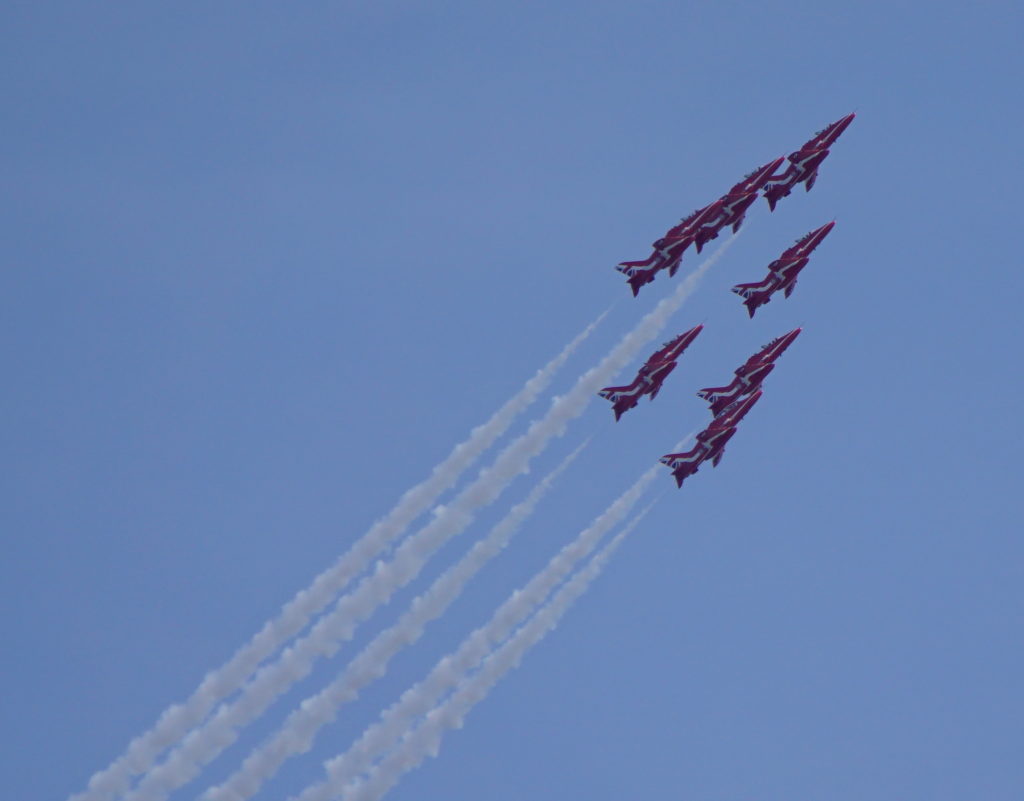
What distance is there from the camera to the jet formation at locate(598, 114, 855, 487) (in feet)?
380

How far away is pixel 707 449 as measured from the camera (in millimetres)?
116188

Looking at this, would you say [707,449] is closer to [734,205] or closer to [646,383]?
[646,383]

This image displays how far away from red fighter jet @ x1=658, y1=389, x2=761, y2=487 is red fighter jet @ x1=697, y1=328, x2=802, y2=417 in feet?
4.85

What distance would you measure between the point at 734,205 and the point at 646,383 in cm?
1014

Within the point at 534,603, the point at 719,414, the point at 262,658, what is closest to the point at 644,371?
the point at 719,414

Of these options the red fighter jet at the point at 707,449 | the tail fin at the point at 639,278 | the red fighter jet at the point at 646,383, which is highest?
the tail fin at the point at 639,278

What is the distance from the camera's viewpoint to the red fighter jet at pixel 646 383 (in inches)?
4542

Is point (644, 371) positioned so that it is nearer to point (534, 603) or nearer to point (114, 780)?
point (534, 603)

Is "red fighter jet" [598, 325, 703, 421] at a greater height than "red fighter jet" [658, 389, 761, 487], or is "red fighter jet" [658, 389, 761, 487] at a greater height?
"red fighter jet" [598, 325, 703, 421]

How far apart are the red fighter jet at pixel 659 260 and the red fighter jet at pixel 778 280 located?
4.51 meters

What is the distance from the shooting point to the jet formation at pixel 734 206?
382 ft

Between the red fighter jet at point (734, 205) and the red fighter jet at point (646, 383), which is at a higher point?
the red fighter jet at point (734, 205)

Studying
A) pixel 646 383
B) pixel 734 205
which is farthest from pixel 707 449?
pixel 734 205

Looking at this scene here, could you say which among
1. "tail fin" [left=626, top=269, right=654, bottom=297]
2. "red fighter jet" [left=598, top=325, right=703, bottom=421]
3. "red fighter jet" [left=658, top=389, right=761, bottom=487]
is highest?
"tail fin" [left=626, top=269, right=654, bottom=297]
